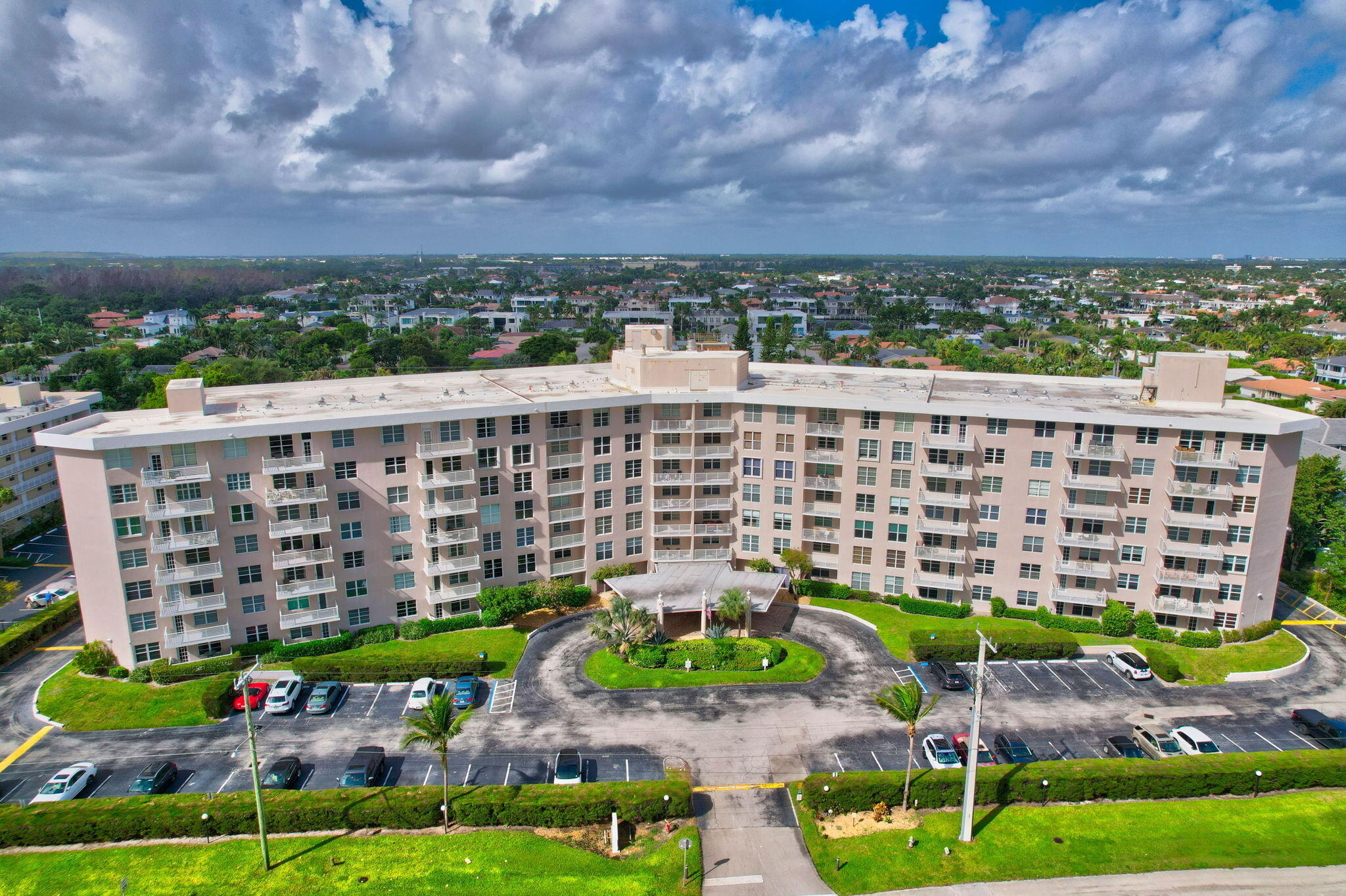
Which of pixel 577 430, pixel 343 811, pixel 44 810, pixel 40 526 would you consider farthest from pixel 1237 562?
pixel 40 526

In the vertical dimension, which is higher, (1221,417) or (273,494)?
(1221,417)

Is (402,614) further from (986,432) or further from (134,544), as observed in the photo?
(986,432)

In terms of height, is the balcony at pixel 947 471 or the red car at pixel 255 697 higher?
the balcony at pixel 947 471

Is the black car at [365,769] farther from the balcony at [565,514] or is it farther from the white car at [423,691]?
the balcony at [565,514]

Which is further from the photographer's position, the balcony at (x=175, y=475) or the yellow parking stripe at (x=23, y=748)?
the balcony at (x=175, y=475)

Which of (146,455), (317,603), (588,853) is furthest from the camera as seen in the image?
(317,603)

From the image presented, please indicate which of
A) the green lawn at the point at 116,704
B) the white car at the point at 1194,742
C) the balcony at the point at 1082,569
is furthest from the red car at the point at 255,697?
the balcony at the point at 1082,569

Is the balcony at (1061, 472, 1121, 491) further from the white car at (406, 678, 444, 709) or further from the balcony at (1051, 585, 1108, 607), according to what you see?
the white car at (406, 678, 444, 709)
